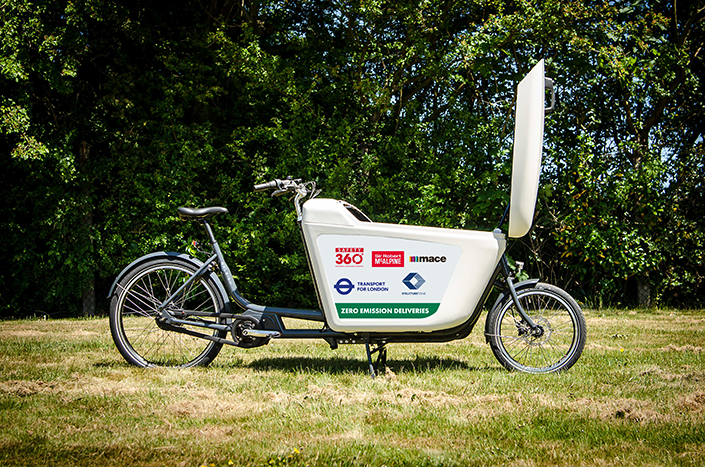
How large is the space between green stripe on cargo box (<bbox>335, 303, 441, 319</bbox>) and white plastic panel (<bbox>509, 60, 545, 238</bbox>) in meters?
0.72

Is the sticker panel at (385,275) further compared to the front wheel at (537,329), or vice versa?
the front wheel at (537,329)

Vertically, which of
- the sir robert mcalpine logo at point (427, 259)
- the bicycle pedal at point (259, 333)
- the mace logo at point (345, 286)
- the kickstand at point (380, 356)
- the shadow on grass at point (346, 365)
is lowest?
the shadow on grass at point (346, 365)

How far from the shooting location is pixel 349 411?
2.69m

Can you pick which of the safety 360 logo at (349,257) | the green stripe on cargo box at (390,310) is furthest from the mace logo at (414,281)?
the safety 360 logo at (349,257)

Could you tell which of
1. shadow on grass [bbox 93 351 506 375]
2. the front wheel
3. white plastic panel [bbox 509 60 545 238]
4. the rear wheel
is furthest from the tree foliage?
white plastic panel [bbox 509 60 545 238]

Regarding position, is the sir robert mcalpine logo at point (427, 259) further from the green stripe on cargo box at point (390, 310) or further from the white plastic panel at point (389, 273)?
the green stripe on cargo box at point (390, 310)

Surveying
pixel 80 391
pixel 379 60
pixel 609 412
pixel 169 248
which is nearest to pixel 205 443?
pixel 80 391

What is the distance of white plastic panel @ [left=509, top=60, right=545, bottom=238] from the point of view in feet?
11.0

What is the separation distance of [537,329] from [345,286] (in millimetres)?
1252

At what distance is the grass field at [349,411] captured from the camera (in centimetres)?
213

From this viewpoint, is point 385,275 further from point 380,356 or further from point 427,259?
point 380,356

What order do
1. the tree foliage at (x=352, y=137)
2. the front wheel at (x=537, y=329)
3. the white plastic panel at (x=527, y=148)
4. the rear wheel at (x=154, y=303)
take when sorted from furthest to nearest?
1. the tree foliage at (x=352, y=137)
2. the rear wheel at (x=154, y=303)
3. the front wheel at (x=537, y=329)
4. the white plastic panel at (x=527, y=148)

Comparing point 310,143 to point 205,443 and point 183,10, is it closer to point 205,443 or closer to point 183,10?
point 183,10

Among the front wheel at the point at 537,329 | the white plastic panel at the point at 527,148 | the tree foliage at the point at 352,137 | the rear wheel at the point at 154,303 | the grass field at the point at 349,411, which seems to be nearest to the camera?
the grass field at the point at 349,411
